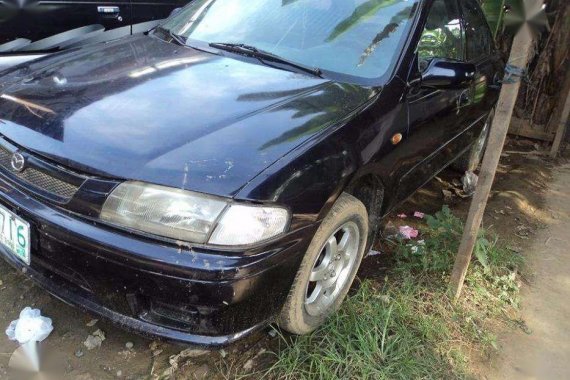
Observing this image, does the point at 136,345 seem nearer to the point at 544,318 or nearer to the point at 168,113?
the point at 168,113

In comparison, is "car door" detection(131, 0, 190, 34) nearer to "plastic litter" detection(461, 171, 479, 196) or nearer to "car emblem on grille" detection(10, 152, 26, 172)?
"car emblem on grille" detection(10, 152, 26, 172)

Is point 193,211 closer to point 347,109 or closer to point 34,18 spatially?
point 347,109

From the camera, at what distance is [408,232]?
3.26m

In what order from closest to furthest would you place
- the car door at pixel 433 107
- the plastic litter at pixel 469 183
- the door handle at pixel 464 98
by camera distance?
the car door at pixel 433 107, the door handle at pixel 464 98, the plastic litter at pixel 469 183

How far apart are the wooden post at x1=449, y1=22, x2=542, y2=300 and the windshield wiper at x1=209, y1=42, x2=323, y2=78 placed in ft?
2.77

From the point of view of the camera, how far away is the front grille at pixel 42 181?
6.16ft

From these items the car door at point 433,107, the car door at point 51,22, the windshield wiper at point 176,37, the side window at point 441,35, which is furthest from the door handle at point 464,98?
the car door at point 51,22

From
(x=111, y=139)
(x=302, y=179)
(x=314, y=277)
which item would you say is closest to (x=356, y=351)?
(x=314, y=277)

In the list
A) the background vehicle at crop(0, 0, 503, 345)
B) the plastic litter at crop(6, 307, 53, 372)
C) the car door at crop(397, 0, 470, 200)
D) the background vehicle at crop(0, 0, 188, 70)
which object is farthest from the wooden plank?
the plastic litter at crop(6, 307, 53, 372)

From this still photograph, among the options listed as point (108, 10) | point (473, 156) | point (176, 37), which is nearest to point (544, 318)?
point (473, 156)

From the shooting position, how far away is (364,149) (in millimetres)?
2238

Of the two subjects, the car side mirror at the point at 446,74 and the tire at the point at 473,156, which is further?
the tire at the point at 473,156

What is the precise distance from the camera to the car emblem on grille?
1964 mm

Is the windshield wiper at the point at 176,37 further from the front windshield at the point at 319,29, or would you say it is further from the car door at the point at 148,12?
the car door at the point at 148,12
